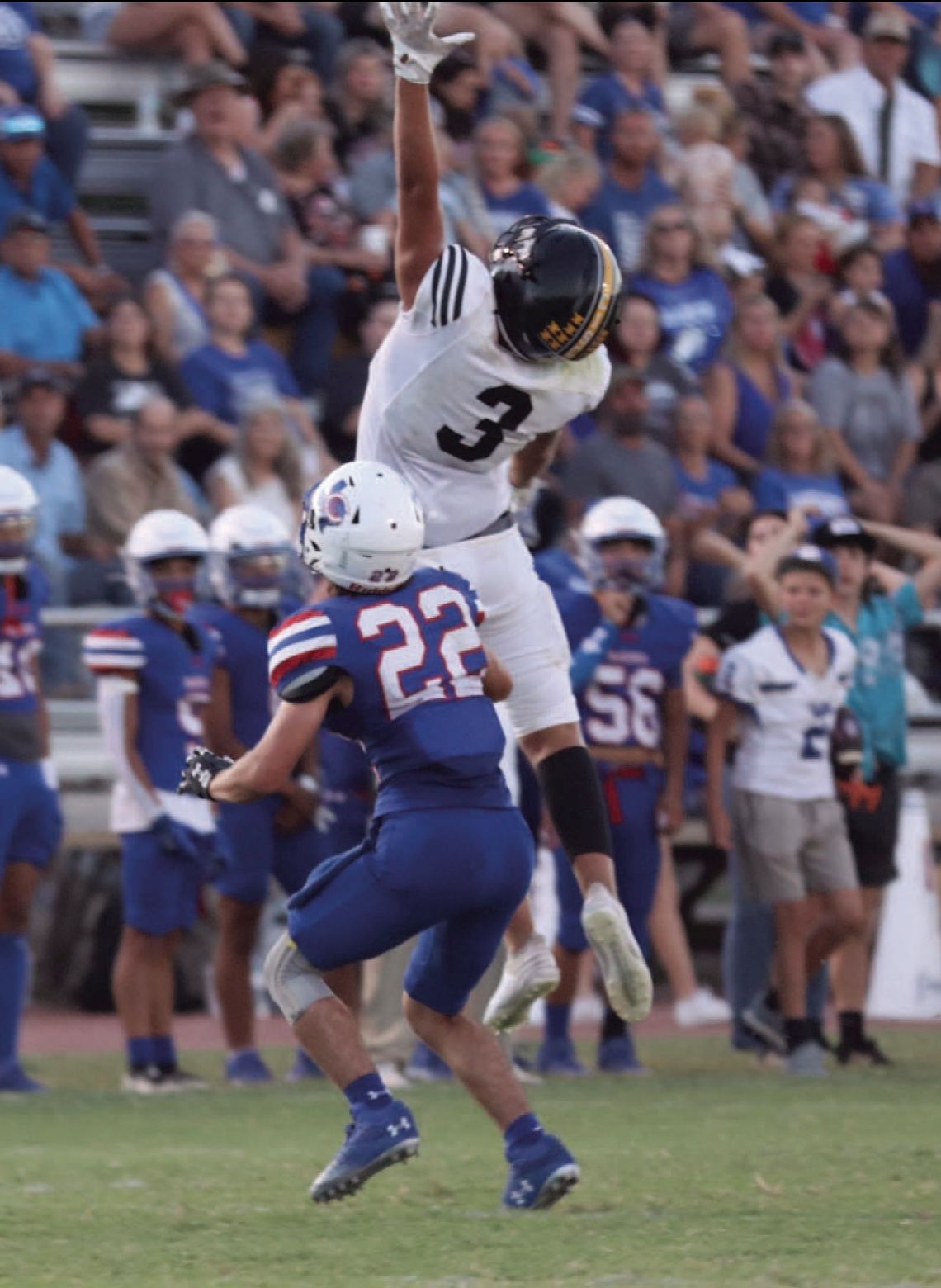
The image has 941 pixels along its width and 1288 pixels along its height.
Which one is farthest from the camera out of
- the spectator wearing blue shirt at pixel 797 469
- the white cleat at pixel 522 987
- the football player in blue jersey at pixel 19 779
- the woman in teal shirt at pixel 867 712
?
the spectator wearing blue shirt at pixel 797 469

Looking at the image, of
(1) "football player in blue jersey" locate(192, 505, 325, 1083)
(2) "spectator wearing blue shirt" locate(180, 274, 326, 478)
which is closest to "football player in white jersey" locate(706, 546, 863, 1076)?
(1) "football player in blue jersey" locate(192, 505, 325, 1083)

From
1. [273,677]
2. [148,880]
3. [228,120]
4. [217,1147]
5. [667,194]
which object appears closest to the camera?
[273,677]

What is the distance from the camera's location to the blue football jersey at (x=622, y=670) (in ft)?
31.3

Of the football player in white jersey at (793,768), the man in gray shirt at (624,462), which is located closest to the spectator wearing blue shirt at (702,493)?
the man in gray shirt at (624,462)

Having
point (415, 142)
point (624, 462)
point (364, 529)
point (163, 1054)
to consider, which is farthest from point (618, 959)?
point (624, 462)

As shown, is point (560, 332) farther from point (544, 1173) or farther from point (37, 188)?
point (37, 188)

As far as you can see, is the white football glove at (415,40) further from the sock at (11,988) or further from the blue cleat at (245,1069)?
the blue cleat at (245,1069)

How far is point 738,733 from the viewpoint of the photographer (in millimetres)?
10000

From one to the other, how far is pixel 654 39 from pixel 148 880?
756 cm

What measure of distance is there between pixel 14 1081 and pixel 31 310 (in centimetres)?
397

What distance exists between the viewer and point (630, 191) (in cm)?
1363

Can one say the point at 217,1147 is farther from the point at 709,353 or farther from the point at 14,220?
the point at 709,353

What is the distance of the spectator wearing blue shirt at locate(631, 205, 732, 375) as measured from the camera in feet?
42.3

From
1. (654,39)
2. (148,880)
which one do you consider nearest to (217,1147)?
(148,880)
